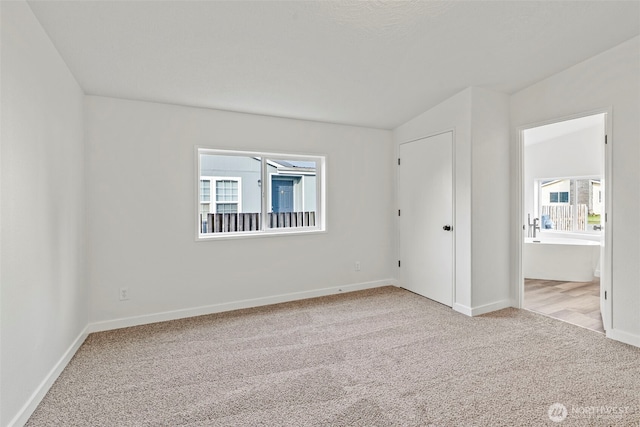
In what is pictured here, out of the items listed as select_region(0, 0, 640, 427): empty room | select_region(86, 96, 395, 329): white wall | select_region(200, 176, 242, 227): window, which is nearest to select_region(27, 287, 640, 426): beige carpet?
select_region(0, 0, 640, 427): empty room

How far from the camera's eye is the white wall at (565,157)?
5184 mm

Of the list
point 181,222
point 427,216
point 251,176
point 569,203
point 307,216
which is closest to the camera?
point 181,222

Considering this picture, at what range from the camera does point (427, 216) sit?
3994 mm

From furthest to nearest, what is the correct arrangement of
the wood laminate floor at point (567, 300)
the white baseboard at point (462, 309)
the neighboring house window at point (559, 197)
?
1. the neighboring house window at point (559, 197)
2. the white baseboard at point (462, 309)
3. the wood laminate floor at point (567, 300)

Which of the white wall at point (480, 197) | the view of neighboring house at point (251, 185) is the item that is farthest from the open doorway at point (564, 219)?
the view of neighboring house at point (251, 185)

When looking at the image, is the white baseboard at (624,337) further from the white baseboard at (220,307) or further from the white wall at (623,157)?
the white baseboard at (220,307)

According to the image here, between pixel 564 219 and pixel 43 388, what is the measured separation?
744cm

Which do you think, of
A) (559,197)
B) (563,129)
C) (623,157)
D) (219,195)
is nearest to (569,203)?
(559,197)

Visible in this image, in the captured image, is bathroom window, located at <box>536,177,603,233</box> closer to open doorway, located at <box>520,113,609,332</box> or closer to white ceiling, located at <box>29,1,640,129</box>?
open doorway, located at <box>520,113,609,332</box>

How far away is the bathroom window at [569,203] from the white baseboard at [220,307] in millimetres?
3728

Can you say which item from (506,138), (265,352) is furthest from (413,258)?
(265,352)

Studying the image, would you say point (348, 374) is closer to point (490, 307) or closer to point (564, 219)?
point (490, 307)

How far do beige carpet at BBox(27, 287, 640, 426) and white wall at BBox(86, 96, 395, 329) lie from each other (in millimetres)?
391

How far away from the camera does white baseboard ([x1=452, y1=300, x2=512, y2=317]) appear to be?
3.38 metres
